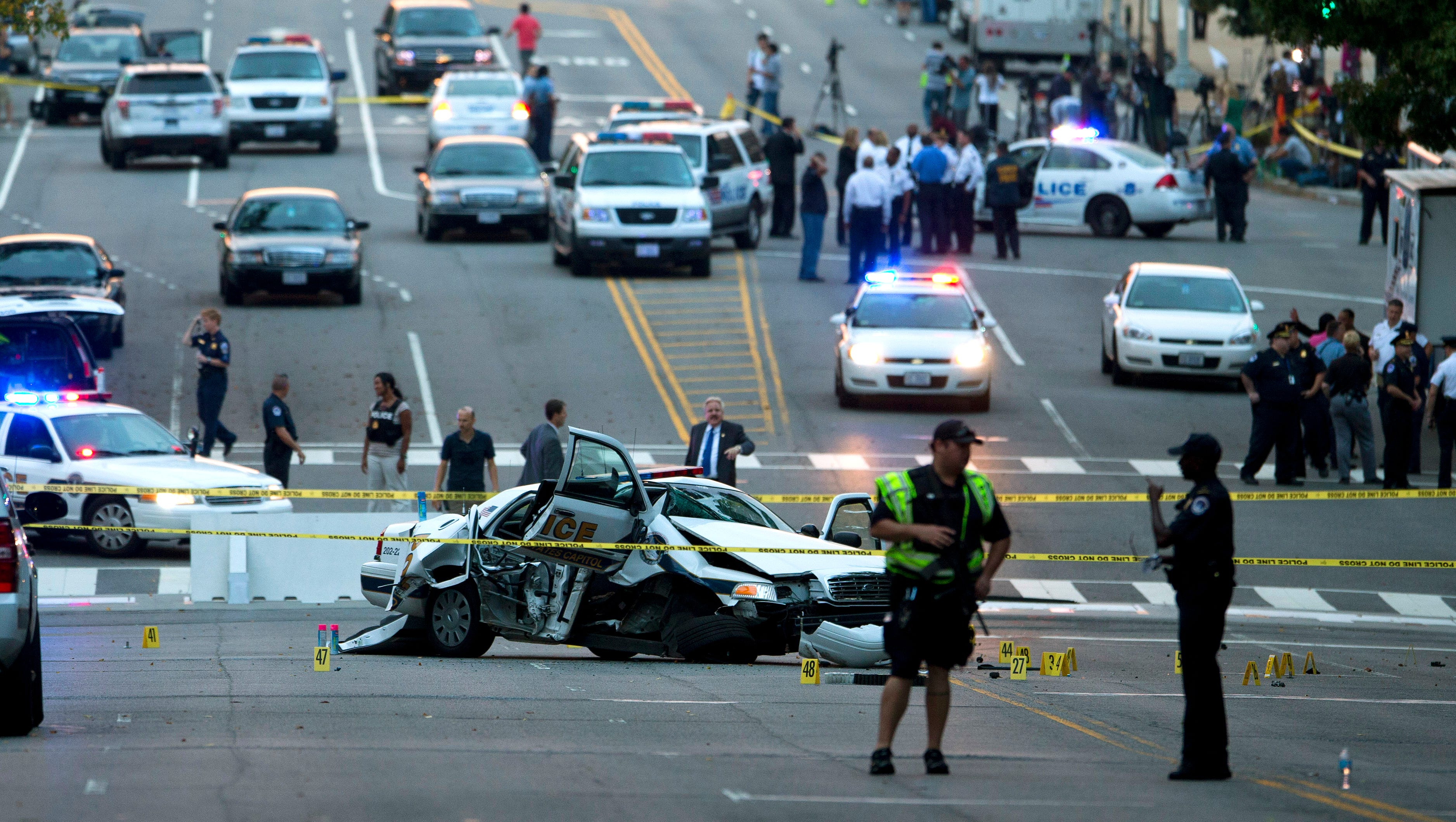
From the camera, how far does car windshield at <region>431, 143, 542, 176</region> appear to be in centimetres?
3381

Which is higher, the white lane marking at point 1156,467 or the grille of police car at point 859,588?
the grille of police car at point 859,588

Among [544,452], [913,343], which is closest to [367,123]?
[913,343]

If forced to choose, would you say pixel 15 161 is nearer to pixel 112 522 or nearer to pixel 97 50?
pixel 97 50

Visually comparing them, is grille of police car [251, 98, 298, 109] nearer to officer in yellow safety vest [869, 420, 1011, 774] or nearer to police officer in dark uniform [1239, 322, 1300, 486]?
police officer in dark uniform [1239, 322, 1300, 486]

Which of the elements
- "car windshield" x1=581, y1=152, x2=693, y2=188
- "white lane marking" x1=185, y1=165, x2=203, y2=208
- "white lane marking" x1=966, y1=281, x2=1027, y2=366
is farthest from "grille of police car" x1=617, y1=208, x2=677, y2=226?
"white lane marking" x1=185, y1=165, x2=203, y2=208

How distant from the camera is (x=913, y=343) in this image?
81.6ft

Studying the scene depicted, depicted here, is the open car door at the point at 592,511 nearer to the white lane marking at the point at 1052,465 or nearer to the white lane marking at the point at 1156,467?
the white lane marking at the point at 1052,465

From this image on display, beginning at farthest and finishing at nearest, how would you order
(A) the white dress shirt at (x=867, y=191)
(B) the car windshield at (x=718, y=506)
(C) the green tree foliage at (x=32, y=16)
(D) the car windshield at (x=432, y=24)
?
(D) the car windshield at (x=432, y=24), (A) the white dress shirt at (x=867, y=191), (C) the green tree foliage at (x=32, y=16), (B) the car windshield at (x=718, y=506)

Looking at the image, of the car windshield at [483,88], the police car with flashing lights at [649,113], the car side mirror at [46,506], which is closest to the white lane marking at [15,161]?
the car windshield at [483,88]

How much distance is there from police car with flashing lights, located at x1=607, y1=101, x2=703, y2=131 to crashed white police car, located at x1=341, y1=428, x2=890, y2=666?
22.0 meters

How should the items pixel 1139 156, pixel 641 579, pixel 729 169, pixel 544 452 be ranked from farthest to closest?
pixel 1139 156 < pixel 729 169 < pixel 544 452 < pixel 641 579

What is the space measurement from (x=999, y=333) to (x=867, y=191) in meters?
2.85

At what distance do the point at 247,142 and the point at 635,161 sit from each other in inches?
617

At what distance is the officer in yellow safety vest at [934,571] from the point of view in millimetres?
8453
